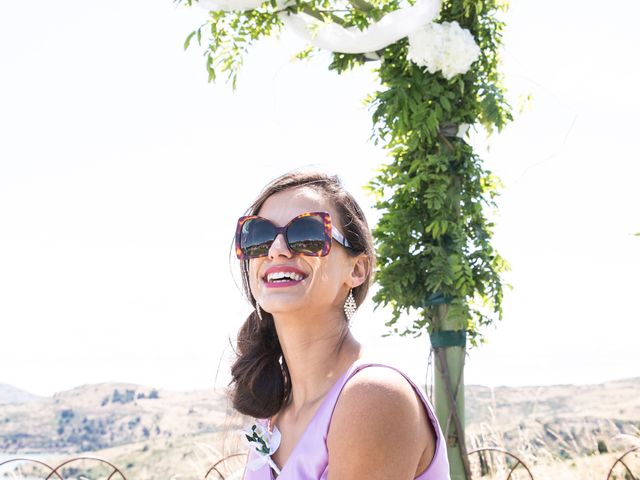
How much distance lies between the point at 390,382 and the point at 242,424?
794 millimetres

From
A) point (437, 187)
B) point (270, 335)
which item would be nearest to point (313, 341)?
point (270, 335)

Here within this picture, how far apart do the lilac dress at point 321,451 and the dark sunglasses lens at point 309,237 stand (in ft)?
0.98

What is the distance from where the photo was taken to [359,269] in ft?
7.16

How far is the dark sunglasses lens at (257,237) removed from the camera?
2.08 m

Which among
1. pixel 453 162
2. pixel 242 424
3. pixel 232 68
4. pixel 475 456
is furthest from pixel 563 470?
pixel 242 424

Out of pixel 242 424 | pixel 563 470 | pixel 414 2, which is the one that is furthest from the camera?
pixel 563 470

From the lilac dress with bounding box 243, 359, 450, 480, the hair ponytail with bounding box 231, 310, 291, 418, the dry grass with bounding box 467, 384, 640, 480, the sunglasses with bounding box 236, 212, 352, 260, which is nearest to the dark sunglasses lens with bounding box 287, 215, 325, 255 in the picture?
the sunglasses with bounding box 236, 212, 352, 260

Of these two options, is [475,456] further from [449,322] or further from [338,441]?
[338,441]

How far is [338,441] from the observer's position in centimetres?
176

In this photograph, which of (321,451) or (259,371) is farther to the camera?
(259,371)

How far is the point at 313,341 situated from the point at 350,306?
157 mm

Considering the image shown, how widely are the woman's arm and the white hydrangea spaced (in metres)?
3.18

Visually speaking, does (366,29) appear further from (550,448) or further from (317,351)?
(550,448)

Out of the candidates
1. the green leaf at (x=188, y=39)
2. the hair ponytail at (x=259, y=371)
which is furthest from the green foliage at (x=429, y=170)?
the hair ponytail at (x=259, y=371)
